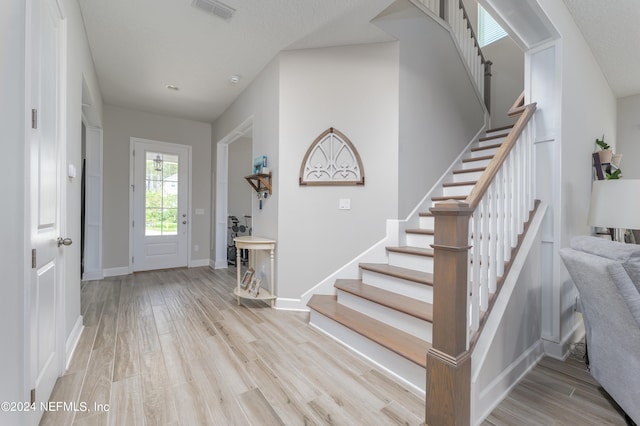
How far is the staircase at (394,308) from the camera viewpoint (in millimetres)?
1787

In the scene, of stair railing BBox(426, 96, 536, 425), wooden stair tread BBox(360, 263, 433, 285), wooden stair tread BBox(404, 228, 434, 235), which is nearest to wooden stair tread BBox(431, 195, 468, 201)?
wooden stair tread BBox(404, 228, 434, 235)

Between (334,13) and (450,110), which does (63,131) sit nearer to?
(334,13)

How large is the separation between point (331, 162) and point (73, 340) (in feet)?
8.82

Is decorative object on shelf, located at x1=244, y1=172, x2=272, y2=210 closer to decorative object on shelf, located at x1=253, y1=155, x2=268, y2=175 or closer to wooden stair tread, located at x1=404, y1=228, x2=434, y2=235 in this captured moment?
decorative object on shelf, located at x1=253, y1=155, x2=268, y2=175

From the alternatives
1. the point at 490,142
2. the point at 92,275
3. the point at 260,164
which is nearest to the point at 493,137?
the point at 490,142

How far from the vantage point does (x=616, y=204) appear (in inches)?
76.3

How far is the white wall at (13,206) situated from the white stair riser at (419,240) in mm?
2763

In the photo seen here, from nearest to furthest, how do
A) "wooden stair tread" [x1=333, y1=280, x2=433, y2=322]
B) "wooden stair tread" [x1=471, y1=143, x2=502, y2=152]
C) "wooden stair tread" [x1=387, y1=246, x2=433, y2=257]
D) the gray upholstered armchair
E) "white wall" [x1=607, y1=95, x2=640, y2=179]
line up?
the gray upholstered armchair, "wooden stair tread" [x1=333, y1=280, x2=433, y2=322], "wooden stair tread" [x1=387, y1=246, x2=433, y2=257], "wooden stair tread" [x1=471, y1=143, x2=502, y2=152], "white wall" [x1=607, y1=95, x2=640, y2=179]

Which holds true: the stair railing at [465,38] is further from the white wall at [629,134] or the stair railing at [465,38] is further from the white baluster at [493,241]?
the white baluster at [493,241]

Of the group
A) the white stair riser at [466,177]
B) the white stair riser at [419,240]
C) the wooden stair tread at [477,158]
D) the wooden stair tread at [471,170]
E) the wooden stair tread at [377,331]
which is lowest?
the wooden stair tread at [377,331]

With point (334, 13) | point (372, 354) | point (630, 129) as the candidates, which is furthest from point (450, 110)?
point (372, 354)

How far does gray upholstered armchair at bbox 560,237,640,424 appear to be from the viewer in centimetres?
122

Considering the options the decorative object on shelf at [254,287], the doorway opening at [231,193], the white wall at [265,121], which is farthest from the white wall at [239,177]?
the decorative object on shelf at [254,287]

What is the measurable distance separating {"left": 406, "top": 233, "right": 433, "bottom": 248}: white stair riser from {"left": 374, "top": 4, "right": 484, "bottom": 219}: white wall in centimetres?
22
